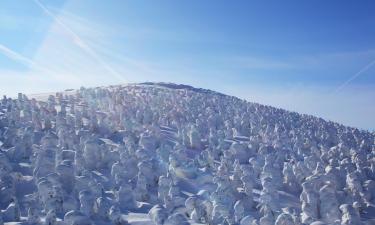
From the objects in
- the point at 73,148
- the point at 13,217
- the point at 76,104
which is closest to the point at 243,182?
the point at 73,148

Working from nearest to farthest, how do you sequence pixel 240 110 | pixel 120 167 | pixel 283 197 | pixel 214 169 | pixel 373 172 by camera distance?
pixel 120 167, pixel 283 197, pixel 214 169, pixel 373 172, pixel 240 110

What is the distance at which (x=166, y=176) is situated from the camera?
29688 mm

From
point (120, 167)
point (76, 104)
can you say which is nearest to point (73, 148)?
point (120, 167)

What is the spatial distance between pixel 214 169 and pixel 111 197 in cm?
1091

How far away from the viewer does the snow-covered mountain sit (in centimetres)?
2320

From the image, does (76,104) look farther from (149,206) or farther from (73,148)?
(149,206)

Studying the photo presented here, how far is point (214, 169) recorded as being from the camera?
35438 mm

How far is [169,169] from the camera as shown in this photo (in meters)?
33.0

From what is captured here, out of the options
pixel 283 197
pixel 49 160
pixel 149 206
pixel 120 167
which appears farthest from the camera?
pixel 283 197

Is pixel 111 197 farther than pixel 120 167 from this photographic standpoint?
No

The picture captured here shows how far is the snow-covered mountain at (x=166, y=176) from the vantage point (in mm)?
23203

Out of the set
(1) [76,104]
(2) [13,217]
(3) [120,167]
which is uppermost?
(1) [76,104]

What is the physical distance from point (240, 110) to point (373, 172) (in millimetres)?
34703

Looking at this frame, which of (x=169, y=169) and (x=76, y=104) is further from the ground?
(x=76, y=104)
